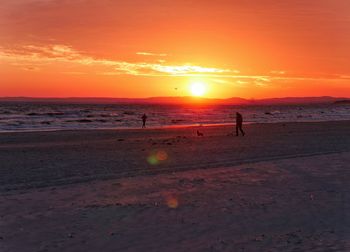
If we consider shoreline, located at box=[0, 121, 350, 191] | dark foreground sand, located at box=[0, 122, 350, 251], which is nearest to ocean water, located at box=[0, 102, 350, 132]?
shoreline, located at box=[0, 121, 350, 191]

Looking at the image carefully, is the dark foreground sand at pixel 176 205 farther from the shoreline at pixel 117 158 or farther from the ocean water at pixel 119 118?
the ocean water at pixel 119 118

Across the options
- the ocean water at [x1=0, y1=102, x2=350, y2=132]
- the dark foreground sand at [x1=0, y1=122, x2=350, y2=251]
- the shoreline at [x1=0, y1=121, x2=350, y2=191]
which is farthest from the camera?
the ocean water at [x1=0, y1=102, x2=350, y2=132]

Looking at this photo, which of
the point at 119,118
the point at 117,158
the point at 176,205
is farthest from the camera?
the point at 119,118

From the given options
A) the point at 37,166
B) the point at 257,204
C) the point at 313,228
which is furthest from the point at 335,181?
the point at 37,166

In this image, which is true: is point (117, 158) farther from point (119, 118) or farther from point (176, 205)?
point (119, 118)

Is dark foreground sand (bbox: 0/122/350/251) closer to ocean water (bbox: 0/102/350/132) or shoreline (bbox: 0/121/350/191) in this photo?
shoreline (bbox: 0/121/350/191)

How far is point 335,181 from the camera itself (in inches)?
464

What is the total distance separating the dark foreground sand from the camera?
7.15m

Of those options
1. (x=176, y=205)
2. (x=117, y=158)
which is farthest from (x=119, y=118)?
(x=176, y=205)

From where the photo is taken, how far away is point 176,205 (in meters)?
9.35

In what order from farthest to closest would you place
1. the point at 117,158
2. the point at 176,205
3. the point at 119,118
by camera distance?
the point at 119,118
the point at 117,158
the point at 176,205

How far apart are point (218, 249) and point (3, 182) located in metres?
7.76

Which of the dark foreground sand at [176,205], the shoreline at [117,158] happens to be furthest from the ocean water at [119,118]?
the dark foreground sand at [176,205]

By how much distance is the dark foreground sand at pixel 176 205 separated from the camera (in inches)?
281
